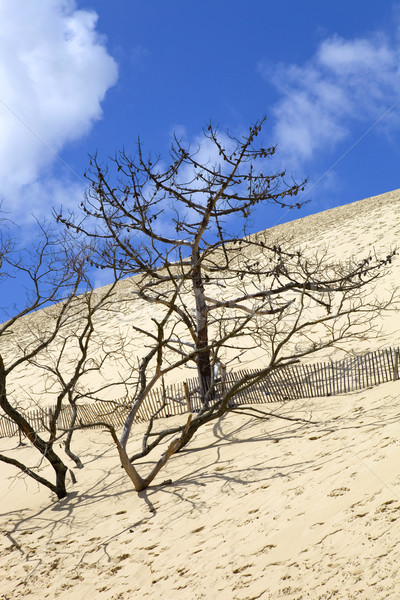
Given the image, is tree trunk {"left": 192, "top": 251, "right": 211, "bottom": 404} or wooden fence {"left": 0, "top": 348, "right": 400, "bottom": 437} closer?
wooden fence {"left": 0, "top": 348, "right": 400, "bottom": 437}

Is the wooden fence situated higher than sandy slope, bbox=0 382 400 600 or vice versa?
the wooden fence

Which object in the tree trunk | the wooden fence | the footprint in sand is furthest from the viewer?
the tree trunk

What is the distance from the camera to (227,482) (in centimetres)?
747

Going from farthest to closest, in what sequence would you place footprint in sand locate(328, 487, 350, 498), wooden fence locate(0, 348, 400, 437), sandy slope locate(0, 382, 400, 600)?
wooden fence locate(0, 348, 400, 437) → footprint in sand locate(328, 487, 350, 498) → sandy slope locate(0, 382, 400, 600)

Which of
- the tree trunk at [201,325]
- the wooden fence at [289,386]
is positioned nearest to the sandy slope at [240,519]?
the wooden fence at [289,386]

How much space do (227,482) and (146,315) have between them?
23.5 metres

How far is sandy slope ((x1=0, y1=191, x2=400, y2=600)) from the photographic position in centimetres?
448

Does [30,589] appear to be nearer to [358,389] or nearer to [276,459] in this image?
[276,459]

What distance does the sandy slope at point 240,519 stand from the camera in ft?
14.7

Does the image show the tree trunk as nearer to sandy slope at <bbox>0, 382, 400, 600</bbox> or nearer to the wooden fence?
the wooden fence

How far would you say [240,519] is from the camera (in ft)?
19.9

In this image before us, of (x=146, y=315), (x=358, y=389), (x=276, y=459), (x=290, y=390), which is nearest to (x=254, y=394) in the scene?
(x=290, y=390)

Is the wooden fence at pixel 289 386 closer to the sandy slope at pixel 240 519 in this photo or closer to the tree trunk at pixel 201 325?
the tree trunk at pixel 201 325

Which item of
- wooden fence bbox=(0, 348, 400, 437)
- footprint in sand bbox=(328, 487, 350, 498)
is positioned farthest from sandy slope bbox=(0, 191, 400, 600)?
wooden fence bbox=(0, 348, 400, 437)
